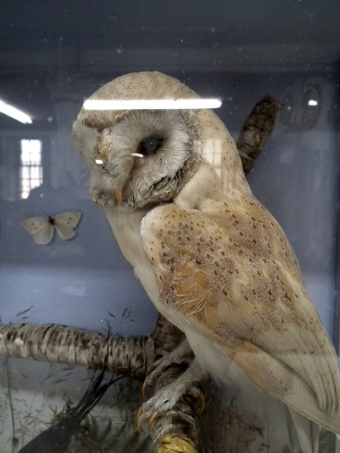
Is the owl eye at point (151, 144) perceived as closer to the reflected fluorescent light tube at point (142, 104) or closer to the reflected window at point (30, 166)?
the reflected fluorescent light tube at point (142, 104)

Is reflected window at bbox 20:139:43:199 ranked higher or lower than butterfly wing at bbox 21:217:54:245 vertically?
higher

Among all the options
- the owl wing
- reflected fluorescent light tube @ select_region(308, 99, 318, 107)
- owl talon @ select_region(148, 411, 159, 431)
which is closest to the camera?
the owl wing

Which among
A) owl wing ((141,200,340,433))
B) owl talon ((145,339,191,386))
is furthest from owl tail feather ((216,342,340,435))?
owl talon ((145,339,191,386))

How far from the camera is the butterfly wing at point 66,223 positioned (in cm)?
109

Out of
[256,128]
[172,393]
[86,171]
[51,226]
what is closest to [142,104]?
[86,171]

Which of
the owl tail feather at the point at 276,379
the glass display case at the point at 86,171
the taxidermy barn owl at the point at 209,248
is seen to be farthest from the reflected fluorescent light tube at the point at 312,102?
the owl tail feather at the point at 276,379

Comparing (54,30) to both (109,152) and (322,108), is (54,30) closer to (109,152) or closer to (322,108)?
(109,152)

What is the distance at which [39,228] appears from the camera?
1.12 metres

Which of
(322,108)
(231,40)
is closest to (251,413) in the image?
(322,108)

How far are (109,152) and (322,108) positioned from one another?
571mm

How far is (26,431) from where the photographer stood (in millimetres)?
1083

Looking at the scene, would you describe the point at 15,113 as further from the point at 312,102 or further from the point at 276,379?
the point at 276,379

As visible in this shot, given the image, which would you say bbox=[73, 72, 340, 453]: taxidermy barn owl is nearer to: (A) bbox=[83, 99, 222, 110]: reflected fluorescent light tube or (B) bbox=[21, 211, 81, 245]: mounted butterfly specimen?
(A) bbox=[83, 99, 222, 110]: reflected fluorescent light tube

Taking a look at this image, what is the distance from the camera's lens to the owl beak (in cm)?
80
